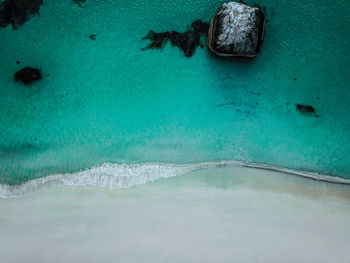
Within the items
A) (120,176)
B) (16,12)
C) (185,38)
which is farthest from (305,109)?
(16,12)

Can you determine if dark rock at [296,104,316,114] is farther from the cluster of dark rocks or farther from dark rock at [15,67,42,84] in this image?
dark rock at [15,67,42,84]

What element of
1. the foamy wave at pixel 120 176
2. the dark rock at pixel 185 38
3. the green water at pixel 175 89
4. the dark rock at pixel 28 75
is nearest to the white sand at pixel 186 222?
the foamy wave at pixel 120 176

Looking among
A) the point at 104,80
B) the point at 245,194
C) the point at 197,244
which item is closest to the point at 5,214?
the point at 104,80

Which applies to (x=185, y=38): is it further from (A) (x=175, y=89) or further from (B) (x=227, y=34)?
(A) (x=175, y=89)

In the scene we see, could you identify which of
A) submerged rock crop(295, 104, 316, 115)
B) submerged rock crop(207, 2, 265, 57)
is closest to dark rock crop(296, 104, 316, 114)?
submerged rock crop(295, 104, 316, 115)

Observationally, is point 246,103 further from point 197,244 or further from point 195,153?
point 197,244

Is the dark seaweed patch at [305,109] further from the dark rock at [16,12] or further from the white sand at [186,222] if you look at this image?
the dark rock at [16,12]
